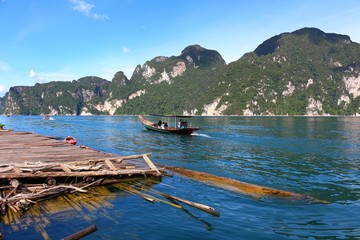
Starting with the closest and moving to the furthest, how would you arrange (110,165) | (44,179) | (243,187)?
(44,179) → (243,187) → (110,165)

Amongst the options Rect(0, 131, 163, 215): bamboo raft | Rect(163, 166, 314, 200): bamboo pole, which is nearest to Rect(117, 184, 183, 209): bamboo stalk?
Rect(0, 131, 163, 215): bamboo raft

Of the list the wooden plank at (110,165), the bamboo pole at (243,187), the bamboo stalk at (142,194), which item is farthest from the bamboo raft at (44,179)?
the bamboo pole at (243,187)

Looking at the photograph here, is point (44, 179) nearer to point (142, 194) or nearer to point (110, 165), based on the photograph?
point (110, 165)

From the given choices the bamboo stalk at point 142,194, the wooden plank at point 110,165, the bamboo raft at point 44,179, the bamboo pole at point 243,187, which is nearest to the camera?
the bamboo raft at point 44,179

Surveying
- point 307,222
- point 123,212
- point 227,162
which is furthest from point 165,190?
point 227,162

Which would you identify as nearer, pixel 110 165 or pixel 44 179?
pixel 44 179

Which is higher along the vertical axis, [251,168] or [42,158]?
[42,158]

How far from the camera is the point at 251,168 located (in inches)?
846

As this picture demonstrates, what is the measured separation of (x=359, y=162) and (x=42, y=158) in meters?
23.8

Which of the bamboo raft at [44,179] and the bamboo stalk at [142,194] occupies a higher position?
the bamboo raft at [44,179]

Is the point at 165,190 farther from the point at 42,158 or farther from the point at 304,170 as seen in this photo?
the point at 304,170

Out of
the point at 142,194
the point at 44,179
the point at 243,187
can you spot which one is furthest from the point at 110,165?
the point at 243,187

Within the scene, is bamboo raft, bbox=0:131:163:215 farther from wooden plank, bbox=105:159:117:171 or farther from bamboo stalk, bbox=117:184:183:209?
bamboo stalk, bbox=117:184:183:209

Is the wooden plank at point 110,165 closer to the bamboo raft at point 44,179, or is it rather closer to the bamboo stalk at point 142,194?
the bamboo raft at point 44,179
